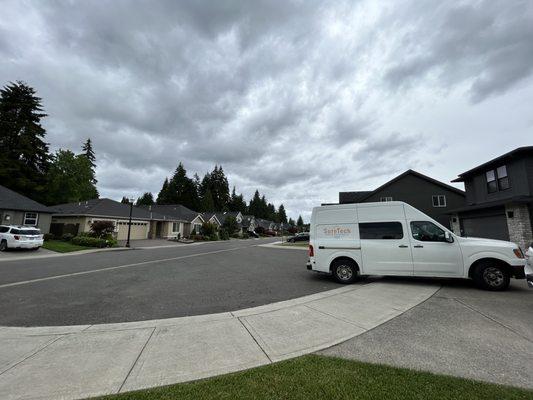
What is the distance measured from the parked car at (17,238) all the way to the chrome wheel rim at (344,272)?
22.6 meters

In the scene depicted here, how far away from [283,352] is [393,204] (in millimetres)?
6527

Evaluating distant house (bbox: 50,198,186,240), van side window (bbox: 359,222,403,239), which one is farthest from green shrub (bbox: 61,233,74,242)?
van side window (bbox: 359,222,403,239)

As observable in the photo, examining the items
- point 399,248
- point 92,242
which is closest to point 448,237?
point 399,248

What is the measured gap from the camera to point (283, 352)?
12.3ft

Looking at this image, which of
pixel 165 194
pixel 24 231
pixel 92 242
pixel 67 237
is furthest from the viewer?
pixel 165 194

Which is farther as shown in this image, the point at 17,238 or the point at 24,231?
the point at 24,231

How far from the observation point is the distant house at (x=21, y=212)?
24703mm

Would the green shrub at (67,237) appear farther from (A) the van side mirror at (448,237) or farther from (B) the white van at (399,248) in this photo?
(A) the van side mirror at (448,237)

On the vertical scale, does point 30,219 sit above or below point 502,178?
below

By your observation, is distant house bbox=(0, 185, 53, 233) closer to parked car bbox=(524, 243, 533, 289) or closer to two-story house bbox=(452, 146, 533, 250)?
parked car bbox=(524, 243, 533, 289)

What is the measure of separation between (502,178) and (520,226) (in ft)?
16.1

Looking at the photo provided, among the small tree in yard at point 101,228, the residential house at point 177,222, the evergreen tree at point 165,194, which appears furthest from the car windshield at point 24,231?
the evergreen tree at point 165,194

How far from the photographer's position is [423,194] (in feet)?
91.7

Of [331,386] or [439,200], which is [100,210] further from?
[439,200]
